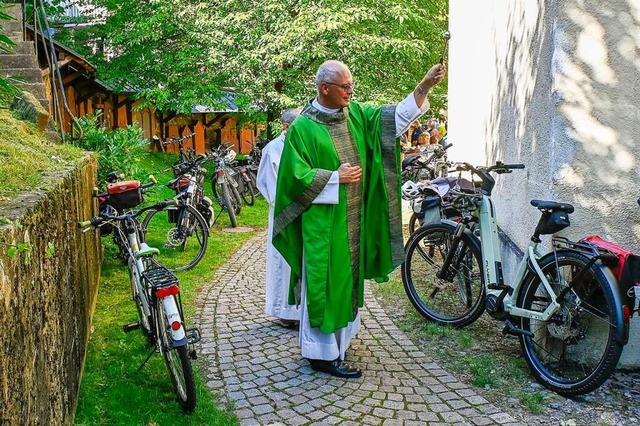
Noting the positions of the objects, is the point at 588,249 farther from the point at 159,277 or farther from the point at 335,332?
the point at 159,277

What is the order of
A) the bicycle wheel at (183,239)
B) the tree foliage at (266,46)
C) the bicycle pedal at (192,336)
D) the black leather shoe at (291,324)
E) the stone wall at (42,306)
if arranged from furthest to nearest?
the tree foliage at (266,46)
the bicycle wheel at (183,239)
the black leather shoe at (291,324)
the bicycle pedal at (192,336)
the stone wall at (42,306)

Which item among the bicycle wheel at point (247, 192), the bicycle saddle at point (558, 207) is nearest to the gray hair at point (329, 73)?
the bicycle saddle at point (558, 207)

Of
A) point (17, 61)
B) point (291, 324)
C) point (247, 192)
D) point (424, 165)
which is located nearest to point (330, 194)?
point (291, 324)

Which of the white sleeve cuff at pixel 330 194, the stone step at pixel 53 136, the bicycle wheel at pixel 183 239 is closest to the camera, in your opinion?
the white sleeve cuff at pixel 330 194

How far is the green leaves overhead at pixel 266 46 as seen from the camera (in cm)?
1381

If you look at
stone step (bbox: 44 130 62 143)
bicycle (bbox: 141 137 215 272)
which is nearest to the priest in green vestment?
bicycle (bbox: 141 137 215 272)

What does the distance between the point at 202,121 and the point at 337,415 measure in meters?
27.7

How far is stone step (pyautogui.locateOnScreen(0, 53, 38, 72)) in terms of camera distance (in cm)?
797

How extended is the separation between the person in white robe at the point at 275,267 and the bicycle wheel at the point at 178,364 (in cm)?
151

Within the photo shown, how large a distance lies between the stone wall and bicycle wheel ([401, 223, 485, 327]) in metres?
2.67

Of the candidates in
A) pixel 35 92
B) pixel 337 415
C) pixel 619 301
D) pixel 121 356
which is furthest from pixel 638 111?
pixel 35 92

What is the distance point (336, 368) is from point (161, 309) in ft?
4.13

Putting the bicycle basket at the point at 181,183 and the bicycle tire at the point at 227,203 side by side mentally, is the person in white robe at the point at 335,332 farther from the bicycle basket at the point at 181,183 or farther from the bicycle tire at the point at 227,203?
the bicycle tire at the point at 227,203

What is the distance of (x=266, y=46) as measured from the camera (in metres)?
14.2
